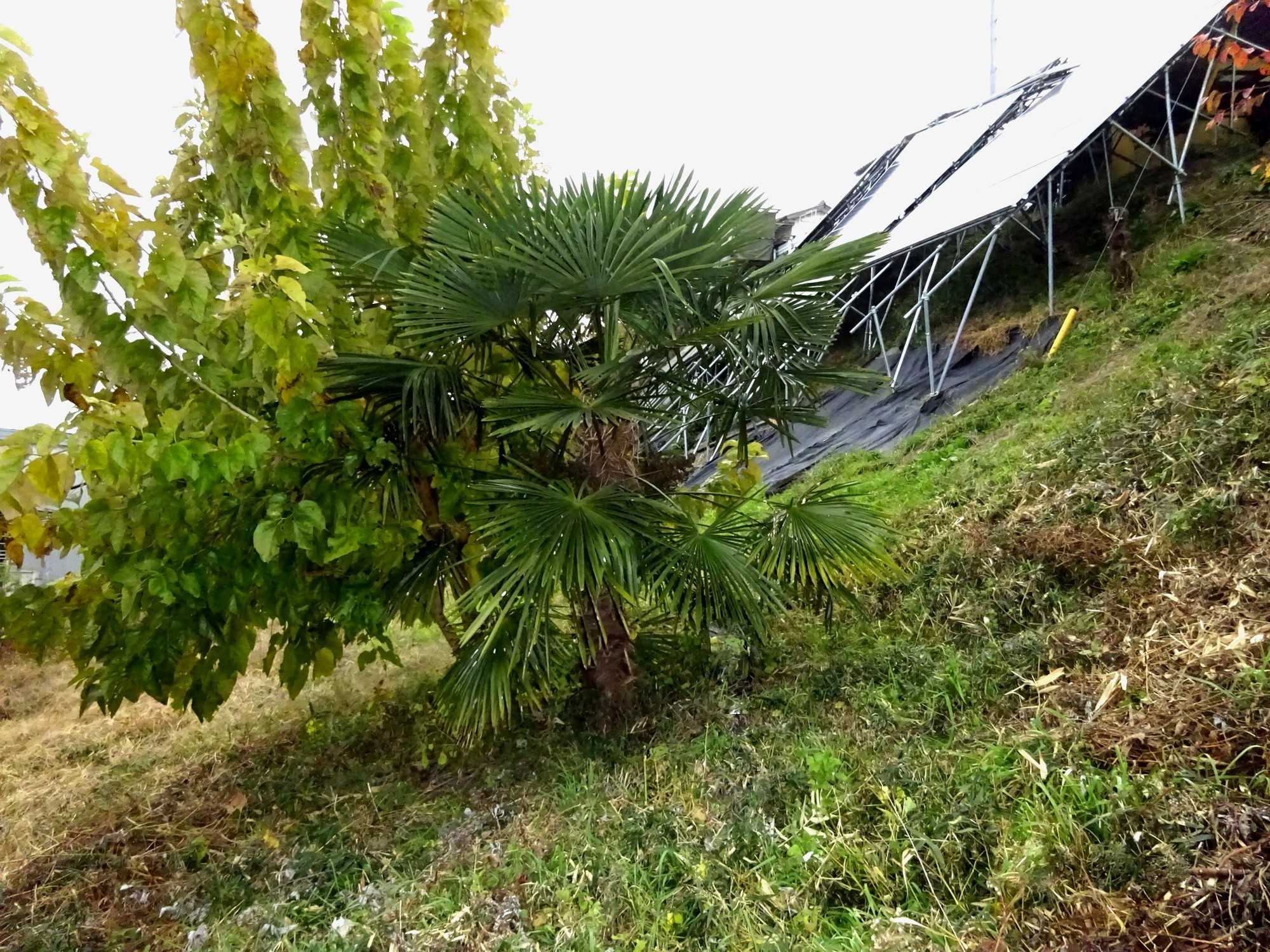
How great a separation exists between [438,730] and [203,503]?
1.80m

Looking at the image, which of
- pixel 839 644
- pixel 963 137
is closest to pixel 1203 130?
pixel 963 137

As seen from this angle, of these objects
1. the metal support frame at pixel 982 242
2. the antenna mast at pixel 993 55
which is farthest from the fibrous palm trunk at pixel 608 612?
the antenna mast at pixel 993 55

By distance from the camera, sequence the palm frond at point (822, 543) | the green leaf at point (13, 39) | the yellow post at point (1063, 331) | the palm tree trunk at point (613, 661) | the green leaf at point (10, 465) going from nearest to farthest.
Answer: the green leaf at point (10, 465), the green leaf at point (13, 39), the palm frond at point (822, 543), the palm tree trunk at point (613, 661), the yellow post at point (1063, 331)

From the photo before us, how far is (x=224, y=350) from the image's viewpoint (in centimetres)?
261

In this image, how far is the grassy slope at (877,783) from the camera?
1.76m

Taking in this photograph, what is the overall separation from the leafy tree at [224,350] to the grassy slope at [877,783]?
78 cm

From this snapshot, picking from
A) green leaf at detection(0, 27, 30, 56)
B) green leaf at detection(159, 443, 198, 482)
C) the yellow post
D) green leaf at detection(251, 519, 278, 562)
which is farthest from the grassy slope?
green leaf at detection(0, 27, 30, 56)

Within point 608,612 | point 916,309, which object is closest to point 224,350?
point 608,612

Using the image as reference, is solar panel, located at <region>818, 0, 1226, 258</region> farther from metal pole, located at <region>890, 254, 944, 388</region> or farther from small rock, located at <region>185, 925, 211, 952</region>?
small rock, located at <region>185, 925, 211, 952</region>

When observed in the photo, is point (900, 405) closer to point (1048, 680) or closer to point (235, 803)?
point (1048, 680)

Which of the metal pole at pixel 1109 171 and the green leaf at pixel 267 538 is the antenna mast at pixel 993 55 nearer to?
the metal pole at pixel 1109 171

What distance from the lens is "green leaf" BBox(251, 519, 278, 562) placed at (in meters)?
2.31

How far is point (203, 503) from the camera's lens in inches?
99.5

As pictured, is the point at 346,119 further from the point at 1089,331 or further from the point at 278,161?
the point at 1089,331
